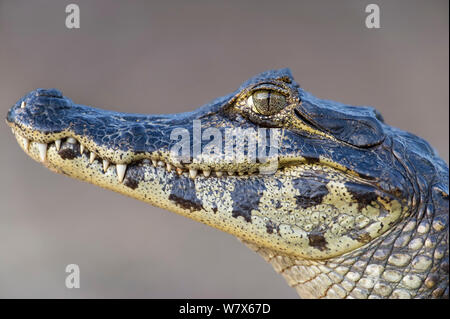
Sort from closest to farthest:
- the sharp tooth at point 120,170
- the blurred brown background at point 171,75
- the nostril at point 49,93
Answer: the sharp tooth at point 120,170, the nostril at point 49,93, the blurred brown background at point 171,75

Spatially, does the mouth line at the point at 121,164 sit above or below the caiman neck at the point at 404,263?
above

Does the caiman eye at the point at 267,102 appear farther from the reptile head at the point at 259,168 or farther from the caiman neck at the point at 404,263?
the caiman neck at the point at 404,263

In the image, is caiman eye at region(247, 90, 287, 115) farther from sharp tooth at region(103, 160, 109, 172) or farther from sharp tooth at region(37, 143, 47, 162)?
sharp tooth at region(37, 143, 47, 162)

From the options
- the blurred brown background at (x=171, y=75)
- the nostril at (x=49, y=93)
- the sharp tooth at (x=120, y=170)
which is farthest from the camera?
the blurred brown background at (x=171, y=75)

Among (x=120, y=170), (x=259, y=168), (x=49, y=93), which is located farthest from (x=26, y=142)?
(x=259, y=168)

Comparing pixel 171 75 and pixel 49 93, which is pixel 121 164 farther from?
pixel 171 75

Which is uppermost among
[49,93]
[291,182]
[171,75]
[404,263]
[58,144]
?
[171,75]

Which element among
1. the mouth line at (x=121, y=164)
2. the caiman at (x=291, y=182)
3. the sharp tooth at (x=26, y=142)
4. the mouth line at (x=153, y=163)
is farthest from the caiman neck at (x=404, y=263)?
the sharp tooth at (x=26, y=142)

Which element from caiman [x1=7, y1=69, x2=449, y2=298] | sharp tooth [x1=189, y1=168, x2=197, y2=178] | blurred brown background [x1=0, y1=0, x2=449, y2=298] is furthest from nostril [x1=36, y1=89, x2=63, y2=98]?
blurred brown background [x1=0, y1=0, x2=449, y2=298]
